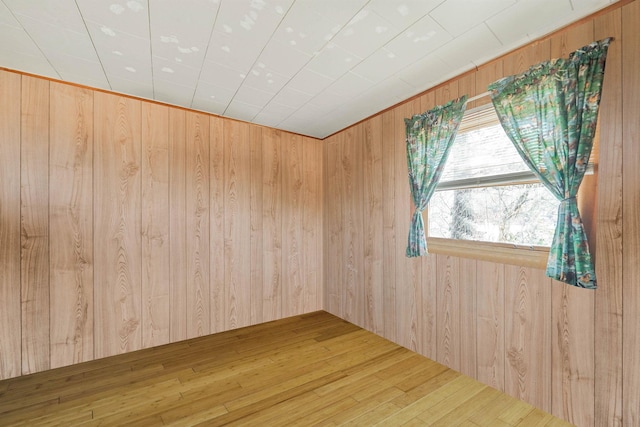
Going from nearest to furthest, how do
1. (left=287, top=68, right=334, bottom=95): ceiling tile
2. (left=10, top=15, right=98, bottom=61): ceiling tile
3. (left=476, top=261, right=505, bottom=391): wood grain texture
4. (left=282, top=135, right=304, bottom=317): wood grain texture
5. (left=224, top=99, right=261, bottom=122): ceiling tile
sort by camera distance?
1. (left=10, top=15, right=98, bottom=61): ceiling tile
2. (left=476, top=261, right=505, bottom=391): wood grain texture
3. (left=287, top=68, right=334, bottom=95): ceiling tile
4. (left=224, top=99, right=261, bottom=122): ceiling tile
5. (left=282, top=135, right=304, bottom=317): wood grain texture

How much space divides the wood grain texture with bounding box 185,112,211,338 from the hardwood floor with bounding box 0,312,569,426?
333mm

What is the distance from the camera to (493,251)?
6.37ft

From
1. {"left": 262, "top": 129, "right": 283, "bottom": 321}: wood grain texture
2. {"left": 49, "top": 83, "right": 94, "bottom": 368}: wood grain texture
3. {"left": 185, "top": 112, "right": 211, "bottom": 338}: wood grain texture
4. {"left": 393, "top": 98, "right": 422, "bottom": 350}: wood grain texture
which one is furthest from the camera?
{"left": 262, "top": 129, "right": 283, "bottom": 321}: wood grain texture

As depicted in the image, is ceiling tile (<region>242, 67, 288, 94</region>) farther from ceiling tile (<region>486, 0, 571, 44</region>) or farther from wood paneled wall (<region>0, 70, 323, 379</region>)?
ceiling tile (<region>486, 0, 571, 44</region>)

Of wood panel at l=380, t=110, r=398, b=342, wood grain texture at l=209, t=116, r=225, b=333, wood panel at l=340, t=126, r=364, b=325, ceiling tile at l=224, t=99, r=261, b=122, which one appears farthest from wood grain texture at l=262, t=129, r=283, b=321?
wood panel at l=380, t=110, r=398, b=342

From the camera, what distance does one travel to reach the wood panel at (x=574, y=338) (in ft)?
4.91

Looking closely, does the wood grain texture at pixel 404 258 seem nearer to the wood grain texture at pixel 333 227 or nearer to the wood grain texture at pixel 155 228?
the wood grain texture at pixel 333 227

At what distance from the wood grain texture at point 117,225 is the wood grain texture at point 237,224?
84cm

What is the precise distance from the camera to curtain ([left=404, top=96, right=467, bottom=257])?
2154 millimetres

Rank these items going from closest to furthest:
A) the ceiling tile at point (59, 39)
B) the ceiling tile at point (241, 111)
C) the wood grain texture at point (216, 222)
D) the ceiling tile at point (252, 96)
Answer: the ceiling tile at point (59, 39)
the ceiling tile at point (252, 96)
the ceiling tile at point (241, 111)
the wood grain texture at point (216, 222)

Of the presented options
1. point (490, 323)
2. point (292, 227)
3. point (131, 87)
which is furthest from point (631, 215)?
point (131, 87)

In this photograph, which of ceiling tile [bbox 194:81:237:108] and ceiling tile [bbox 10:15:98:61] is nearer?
ceiling tile [bbox 10:15:98:61]

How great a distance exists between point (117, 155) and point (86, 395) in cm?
196

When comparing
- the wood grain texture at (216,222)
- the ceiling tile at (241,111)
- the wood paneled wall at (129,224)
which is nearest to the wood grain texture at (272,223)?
the wood paneled wall at (129,224)
